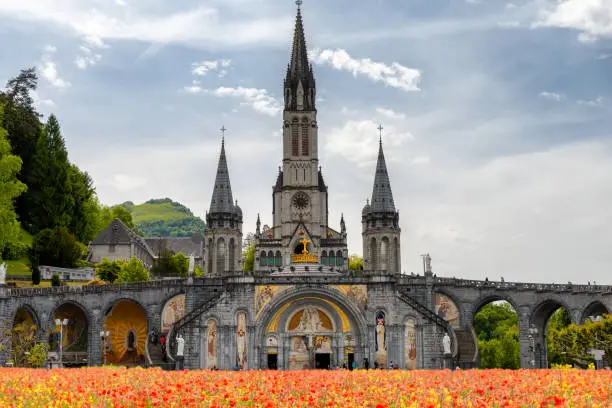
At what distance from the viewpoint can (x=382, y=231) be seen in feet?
295

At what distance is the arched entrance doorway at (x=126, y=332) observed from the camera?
206 ft

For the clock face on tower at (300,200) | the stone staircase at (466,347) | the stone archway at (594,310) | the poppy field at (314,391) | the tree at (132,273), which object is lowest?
the stone staircase at (466,347)

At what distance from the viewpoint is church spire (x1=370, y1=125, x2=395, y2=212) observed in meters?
90.6

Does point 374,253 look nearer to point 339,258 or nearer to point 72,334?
point 339,258

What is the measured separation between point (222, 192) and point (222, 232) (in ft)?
17.7

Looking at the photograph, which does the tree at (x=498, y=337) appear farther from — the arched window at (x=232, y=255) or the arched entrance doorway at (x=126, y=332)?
the arched entrance doorway at (x=126, y=332)

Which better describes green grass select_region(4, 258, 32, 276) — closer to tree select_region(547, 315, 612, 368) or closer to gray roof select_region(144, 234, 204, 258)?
tree select_region(547, 315, 612, 368)

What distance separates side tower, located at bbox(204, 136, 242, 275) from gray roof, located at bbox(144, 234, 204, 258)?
38362mm

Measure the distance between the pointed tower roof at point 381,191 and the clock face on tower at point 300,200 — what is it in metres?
9.75

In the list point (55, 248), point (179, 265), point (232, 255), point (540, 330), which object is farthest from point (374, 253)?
A: point (55, 248)

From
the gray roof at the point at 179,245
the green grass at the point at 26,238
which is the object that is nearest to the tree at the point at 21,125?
the green grass at the point at 26,238

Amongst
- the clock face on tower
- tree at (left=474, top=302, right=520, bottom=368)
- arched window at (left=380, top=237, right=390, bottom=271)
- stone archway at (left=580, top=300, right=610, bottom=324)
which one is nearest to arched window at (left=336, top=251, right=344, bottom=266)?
arched window at (left=380, top=237, right=390, bottom=271)

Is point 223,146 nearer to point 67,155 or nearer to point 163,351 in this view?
point 67,155

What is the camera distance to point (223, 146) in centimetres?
9638
